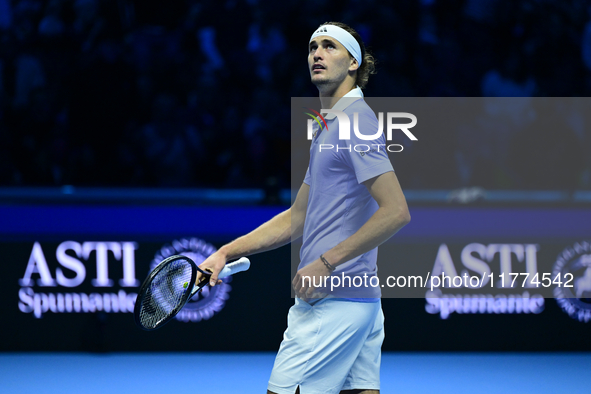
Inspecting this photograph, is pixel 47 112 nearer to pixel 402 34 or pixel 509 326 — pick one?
pixel 402 34

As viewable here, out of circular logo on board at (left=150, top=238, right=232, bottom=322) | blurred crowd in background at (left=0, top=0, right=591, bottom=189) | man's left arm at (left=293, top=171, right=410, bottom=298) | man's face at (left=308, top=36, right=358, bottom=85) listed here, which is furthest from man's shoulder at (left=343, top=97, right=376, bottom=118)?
blurred crowd in background at (left=0, top=0, right=591, bottom=189)

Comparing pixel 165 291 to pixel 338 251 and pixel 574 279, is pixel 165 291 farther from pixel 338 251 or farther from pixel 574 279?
pixel 574 279

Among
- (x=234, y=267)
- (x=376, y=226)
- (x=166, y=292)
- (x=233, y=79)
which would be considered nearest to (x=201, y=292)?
(x=166, y=292)

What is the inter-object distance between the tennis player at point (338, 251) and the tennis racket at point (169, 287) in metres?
0.07

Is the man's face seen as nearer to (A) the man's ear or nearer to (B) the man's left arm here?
(A) the man's ear

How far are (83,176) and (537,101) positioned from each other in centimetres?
400

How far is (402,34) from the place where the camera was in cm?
628

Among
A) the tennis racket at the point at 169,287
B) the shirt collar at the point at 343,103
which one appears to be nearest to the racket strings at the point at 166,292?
the tennis racket at the point at 169,287

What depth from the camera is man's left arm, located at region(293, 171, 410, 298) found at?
5.96 ft

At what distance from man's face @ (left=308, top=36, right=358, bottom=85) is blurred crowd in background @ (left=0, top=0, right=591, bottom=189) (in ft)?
10.7

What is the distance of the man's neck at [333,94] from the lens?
2.08 m

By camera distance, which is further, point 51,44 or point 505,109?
point 51,44

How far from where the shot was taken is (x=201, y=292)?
14.1ft

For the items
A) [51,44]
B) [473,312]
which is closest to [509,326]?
[473,312]
